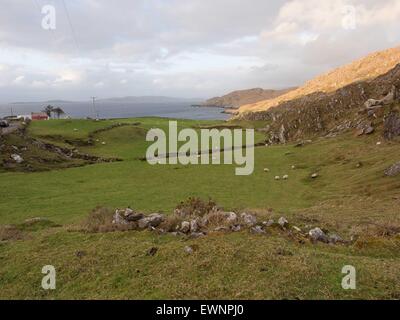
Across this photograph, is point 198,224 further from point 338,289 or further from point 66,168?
point 66,168

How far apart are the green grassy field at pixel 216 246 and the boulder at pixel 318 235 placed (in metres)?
0.95

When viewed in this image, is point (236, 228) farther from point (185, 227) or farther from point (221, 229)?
point (185, 227)

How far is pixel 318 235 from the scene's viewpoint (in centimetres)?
2005

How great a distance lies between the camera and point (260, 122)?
152 metres

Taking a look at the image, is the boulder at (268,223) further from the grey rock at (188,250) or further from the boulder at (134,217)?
the boulder at (134,217)

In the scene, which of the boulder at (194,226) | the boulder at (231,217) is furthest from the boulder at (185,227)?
the boulder at (231,217)

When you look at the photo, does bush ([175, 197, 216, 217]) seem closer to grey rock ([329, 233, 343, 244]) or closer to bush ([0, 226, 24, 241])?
grey rock ([329, 233, 343, 244])

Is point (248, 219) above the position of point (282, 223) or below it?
above

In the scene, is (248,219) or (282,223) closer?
(282,223)

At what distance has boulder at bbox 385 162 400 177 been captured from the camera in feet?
131

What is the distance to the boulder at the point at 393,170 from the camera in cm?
4006
